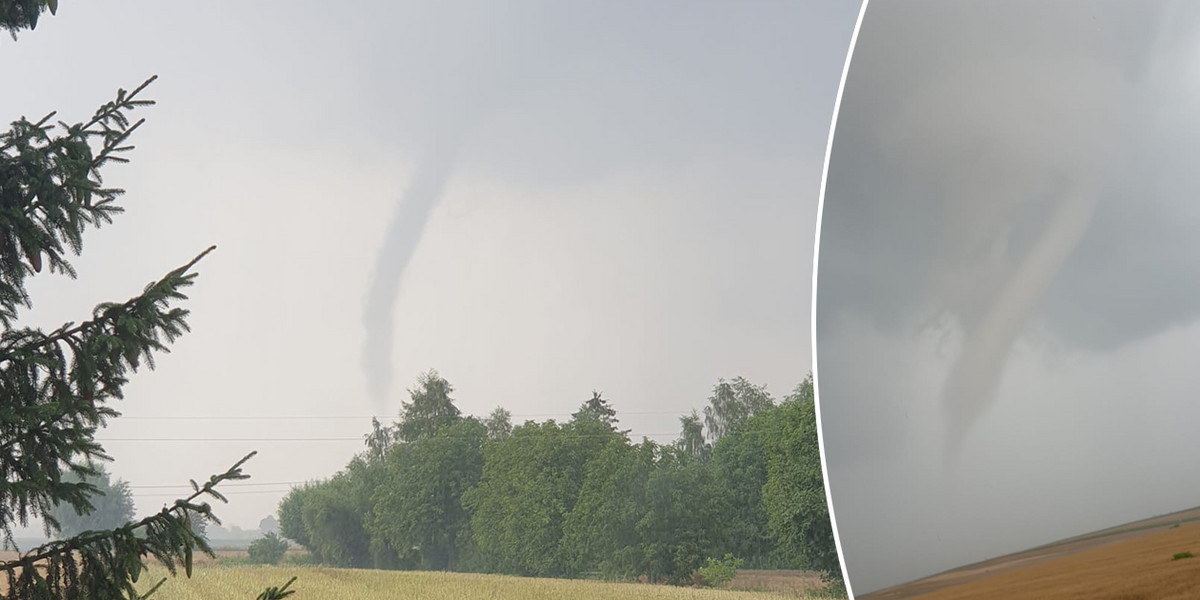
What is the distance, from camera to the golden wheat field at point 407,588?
46213mm

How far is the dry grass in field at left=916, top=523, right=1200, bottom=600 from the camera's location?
1.55 m

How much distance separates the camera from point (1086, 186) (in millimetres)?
1734

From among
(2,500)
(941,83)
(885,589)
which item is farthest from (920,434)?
(2,500)

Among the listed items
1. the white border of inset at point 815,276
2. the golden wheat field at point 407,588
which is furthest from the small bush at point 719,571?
the white border of inset at point 815,276

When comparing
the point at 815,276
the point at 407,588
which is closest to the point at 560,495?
the point at 407,588

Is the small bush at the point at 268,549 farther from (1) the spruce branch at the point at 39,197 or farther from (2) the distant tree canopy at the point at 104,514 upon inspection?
(1) the spruce branch at the point at 39,197

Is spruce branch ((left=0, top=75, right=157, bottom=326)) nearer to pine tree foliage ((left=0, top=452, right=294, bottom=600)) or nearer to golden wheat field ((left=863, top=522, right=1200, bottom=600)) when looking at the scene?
pine tree foliage ((left=0, top=452, right=294, bottom=600))

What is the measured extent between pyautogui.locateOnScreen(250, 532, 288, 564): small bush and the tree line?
6.42 ft

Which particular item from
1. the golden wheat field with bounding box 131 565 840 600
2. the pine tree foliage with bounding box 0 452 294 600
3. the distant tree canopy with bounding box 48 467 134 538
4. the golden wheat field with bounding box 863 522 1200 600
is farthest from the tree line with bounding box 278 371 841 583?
the golden wheat field with bounding box 863 522 1200 600

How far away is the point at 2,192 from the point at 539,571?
7995cm

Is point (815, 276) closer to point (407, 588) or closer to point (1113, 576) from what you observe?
point (1113, 576)

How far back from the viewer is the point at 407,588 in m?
53.1

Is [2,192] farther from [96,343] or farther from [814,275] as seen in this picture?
[814,275]

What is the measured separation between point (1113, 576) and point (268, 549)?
11600 centimetres
